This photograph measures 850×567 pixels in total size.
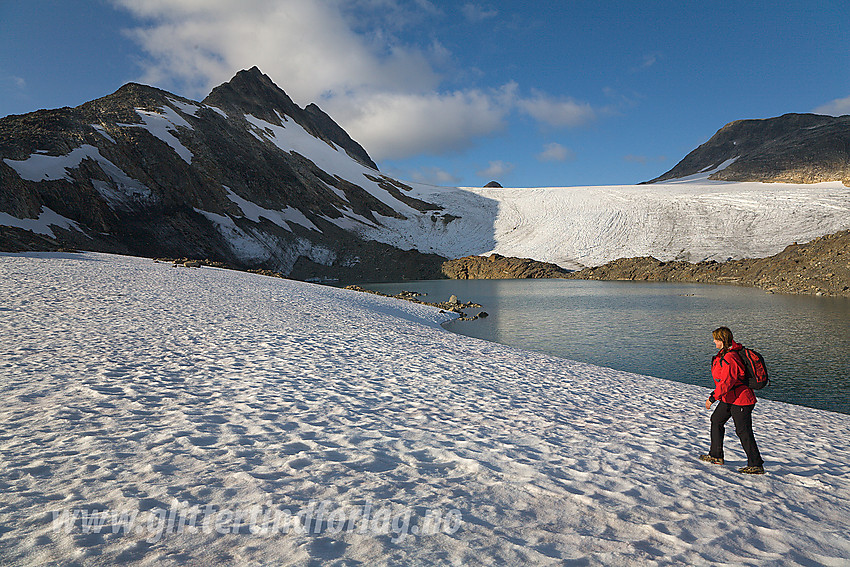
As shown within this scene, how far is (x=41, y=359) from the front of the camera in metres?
7.73

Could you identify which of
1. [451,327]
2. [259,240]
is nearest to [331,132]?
[259,240]

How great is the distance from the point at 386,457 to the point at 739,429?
379 cm

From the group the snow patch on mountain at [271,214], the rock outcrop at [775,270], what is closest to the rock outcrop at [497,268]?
the rock outcrop at [775,270]

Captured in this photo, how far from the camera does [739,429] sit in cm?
506

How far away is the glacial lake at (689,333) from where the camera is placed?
11.8 m

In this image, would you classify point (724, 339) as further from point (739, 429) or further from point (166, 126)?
point (166, 126)

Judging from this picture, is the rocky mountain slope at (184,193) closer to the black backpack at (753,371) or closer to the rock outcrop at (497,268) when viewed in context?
the rock outcrop at (497,268)

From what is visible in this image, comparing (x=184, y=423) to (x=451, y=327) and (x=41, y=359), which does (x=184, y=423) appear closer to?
(x=41, y=359)

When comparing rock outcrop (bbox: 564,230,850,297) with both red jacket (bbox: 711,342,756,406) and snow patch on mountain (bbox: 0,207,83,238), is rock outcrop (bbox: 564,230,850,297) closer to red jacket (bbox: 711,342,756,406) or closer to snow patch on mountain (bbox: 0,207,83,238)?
red jacket (bbox: 711,342,756,406)

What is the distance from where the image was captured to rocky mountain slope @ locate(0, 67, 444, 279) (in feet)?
134

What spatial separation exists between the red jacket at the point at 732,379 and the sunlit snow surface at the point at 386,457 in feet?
2.89

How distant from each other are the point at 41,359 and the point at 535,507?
8122 mm

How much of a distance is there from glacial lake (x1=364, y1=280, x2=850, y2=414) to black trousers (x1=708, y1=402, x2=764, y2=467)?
616cm

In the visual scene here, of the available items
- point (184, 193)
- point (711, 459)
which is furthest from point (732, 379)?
point (184, 193)
